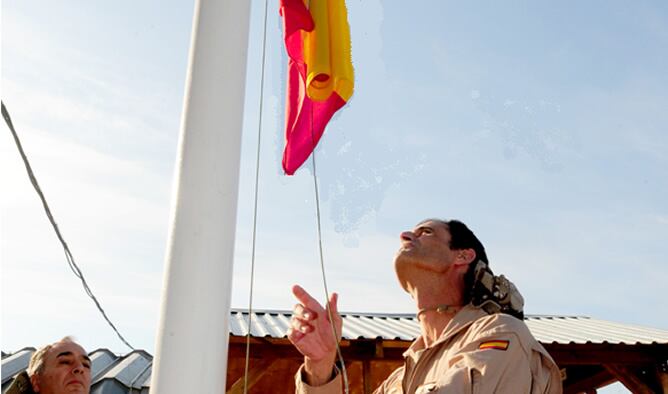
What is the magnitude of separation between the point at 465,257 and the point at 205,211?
Answer: 63.3 inches

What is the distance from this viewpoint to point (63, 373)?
152 inches

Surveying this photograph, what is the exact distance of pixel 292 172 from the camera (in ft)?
8.47

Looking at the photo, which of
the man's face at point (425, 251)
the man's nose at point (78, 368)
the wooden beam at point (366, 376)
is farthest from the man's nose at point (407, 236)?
the wooden beam at point (366, 376)

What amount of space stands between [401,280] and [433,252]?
20 centimetres

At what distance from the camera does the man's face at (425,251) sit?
2786mm

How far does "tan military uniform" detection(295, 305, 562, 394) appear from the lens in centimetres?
195

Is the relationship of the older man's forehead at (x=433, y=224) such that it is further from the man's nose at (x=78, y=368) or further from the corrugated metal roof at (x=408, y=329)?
the corrugated metal roof at (x=408, y=329)

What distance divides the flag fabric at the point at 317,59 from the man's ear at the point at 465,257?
2.92 ft

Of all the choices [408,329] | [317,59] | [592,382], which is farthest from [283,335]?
[592,382]

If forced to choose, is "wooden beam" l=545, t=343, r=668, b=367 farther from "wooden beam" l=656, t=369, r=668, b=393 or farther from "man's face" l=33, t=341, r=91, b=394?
"man's face" l=33, t=341, r=91, b=394

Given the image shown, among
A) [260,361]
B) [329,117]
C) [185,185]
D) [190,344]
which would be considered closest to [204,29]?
[185,185]

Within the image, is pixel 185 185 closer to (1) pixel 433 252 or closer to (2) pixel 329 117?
(2) pixel 329 117

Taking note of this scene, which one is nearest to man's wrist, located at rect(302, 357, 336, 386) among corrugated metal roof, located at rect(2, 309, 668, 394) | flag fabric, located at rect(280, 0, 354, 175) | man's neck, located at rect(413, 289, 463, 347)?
man's neck, located at rect(413, 289, 463, 347)

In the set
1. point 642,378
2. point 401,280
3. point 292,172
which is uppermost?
point 292,172
